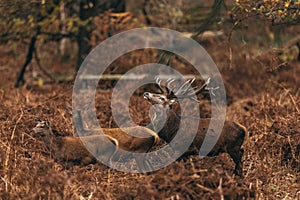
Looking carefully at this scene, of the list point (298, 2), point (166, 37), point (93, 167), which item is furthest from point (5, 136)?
point (166, 37)

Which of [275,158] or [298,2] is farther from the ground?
[298,2]

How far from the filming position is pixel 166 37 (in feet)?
51.5

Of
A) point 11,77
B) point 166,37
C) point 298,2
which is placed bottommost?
point 11,77

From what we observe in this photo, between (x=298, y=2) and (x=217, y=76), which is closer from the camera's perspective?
(x=298, y=2)

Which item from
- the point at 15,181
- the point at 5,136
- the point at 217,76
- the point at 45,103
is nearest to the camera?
the point at 15,181

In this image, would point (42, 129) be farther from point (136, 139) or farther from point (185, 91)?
point (185, 91)

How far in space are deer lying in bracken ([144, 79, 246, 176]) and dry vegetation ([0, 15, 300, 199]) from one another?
186mm

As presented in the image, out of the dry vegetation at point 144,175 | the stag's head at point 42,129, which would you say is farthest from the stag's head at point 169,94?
the stag's head at point 42,129

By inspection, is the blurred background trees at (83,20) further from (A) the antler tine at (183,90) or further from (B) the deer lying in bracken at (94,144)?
(B) the deer lying in bracken at (94,144)

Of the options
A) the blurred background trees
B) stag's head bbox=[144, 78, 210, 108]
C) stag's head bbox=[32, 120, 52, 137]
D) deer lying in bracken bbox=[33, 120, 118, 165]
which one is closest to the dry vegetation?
deer lying in bracken bbox=[33, 120, 118, 165]

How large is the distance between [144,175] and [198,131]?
1.12 meters

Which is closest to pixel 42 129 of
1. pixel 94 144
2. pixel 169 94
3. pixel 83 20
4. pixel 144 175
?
pixel 94 144

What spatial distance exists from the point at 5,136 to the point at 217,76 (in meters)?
4.56

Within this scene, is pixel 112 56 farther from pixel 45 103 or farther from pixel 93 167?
pixel 93 167
